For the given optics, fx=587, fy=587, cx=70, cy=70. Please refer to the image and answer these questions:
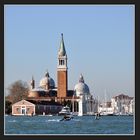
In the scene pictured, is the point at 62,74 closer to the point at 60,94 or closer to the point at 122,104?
the point at 60,94

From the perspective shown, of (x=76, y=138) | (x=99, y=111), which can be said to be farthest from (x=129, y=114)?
(x=76, y=138)

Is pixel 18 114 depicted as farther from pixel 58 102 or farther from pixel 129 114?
pixel 129 114

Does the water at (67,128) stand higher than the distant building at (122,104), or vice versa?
the distant building at (122,104)

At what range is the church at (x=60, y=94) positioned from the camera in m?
26.0

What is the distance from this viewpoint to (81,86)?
28.8 metres

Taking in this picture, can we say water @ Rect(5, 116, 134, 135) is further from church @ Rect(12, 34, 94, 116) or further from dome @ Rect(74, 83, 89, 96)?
dome @ Rect(74, 83, 89, 96)

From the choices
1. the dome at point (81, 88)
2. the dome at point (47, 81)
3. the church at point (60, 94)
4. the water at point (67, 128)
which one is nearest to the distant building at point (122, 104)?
the church at point (60, 94)

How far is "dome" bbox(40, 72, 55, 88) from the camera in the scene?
29.4 meters

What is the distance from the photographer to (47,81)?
29.5 m

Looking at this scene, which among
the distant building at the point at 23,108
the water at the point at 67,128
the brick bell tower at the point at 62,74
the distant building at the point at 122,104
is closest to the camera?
the water at the point at 67,128

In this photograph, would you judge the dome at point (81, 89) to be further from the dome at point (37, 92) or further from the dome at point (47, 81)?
the dome at point (37, 92)

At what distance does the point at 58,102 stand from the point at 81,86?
7.58ft

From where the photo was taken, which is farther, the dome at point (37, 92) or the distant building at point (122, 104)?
the dome at point (37, 92)

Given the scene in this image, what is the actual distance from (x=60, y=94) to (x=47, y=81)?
1.80 metres
